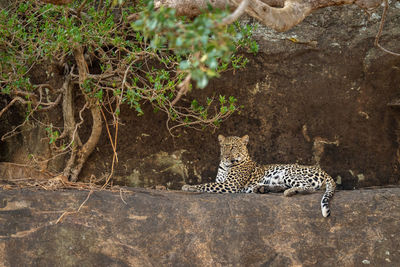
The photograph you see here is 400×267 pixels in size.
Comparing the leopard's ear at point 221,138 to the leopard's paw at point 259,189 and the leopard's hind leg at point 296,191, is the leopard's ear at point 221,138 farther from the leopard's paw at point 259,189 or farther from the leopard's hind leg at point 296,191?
the leopard's hind leg at point 296,191

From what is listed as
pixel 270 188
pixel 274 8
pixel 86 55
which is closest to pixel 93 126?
pixel 86 55

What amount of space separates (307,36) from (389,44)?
1.33m

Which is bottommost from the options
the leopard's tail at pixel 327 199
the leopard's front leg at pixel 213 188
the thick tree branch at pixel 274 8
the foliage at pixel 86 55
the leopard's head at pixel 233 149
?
the leopard's front leg at pixel 213 188

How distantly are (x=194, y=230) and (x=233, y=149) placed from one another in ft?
8.04

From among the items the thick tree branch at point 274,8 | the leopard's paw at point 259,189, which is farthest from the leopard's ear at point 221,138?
the thick tree branch at point 274,8

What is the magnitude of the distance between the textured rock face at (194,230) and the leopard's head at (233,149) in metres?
1.76

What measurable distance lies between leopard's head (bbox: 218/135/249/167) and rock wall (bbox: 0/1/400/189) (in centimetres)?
35

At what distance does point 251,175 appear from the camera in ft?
29.2

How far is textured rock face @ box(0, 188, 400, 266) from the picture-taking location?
6.36 m

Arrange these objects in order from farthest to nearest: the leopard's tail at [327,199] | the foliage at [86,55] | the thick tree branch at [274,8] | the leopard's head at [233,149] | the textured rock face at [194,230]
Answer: the leopard's head at [233,149], the foliage at [86,55], the leopard's tail at [327,199], the textured rock face at [194,230], the thick tree branch at [274,8]

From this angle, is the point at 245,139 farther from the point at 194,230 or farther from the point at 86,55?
the point at 86,55

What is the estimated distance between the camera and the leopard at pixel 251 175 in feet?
27.1

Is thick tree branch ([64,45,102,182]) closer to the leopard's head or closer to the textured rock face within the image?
the textured rock face

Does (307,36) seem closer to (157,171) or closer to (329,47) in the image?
(329,47)
